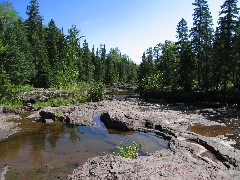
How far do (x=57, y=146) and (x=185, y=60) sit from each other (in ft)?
115

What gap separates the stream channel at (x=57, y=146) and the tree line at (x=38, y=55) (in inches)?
704

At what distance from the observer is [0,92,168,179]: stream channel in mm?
12062

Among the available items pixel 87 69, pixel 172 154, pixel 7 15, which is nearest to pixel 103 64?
pixel 87 69

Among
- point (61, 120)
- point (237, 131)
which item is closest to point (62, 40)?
point (61, 120)

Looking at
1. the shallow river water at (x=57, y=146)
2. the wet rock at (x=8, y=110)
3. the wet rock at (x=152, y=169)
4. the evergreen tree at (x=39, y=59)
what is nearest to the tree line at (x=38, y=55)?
the evergreen tree at (x=39, y=59)

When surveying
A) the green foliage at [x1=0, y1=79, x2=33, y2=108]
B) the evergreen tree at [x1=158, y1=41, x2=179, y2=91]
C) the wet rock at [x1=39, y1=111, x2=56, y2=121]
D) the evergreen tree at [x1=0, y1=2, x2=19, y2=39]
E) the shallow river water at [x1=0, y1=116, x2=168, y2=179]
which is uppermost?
the evergreen tree at [x1=0, y1=2, x2=19, y2=39]

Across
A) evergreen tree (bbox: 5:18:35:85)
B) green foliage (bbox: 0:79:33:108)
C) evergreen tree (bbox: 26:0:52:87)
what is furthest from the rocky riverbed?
evergreen tree (bbox: 26:0:52:87)

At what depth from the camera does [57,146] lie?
16.2m

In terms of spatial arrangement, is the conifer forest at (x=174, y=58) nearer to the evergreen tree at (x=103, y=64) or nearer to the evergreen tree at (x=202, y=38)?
the evergreen tree at (x=202, y=38)

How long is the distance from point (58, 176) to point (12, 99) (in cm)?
2547

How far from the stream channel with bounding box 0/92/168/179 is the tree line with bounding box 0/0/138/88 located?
704 inches

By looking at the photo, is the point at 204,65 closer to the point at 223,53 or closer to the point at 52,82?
the point at 223,53

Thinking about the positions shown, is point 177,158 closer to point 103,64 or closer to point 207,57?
point 207,57

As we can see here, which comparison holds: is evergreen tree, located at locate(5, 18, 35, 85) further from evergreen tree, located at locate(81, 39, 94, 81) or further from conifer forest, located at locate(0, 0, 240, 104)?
evergreen tree, located at locate(81, 39, 94, 81)
